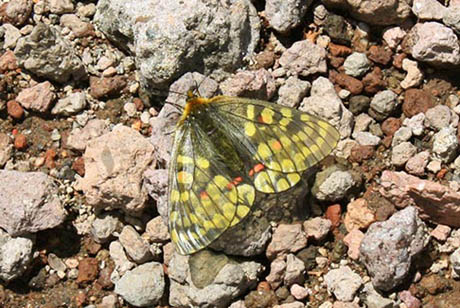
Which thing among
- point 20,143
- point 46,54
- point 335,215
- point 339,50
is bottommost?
point 335,215

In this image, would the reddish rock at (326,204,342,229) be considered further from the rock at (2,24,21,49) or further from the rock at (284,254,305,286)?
the rock at (2,24,21,49)

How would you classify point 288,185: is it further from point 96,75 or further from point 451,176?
point 96,75

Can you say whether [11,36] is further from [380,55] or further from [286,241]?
[380,55]

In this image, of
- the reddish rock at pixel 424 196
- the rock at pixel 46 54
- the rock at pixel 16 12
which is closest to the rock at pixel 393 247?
the reddish rock at pixel 424 196

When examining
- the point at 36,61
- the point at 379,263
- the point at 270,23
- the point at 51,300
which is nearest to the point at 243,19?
the point at 270,23

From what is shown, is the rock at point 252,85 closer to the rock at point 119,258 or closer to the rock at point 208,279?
the rock at point 208,279

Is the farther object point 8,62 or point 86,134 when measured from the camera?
point 8,62

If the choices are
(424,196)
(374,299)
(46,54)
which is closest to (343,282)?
(374,299)

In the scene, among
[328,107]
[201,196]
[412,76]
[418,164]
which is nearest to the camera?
[201,196]
